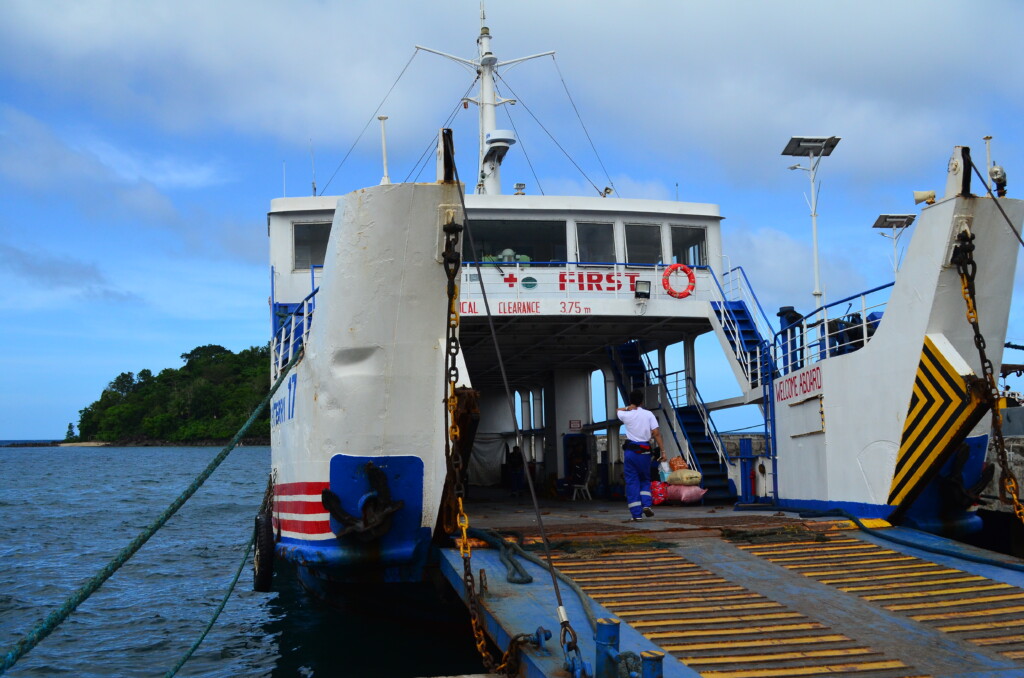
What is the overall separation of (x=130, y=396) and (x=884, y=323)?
441ft

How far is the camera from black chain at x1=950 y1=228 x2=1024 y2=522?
6.88 meters

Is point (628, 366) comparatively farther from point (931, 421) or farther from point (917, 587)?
point (917, 587)

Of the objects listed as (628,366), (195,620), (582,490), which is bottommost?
(195,620)

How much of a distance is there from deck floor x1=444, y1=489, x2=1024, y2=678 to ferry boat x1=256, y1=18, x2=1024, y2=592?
0.78 m

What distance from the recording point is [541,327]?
13.2 m

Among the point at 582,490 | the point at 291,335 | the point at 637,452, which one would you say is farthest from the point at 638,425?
the point at 582,490

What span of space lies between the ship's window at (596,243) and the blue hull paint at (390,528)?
21.3 feet

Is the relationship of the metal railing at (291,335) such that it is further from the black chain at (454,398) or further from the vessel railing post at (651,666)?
the vessel railing post at (651,666)

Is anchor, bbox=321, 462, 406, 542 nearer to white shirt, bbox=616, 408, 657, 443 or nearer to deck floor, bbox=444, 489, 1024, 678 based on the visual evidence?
deck floor, bbox=444, 489, 1024, 678

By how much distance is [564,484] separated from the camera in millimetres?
18500

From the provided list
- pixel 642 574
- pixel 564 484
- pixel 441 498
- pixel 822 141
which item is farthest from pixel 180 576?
pixel 822 141

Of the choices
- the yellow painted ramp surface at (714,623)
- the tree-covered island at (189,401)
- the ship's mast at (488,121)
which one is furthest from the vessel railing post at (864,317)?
the tree-covered island at (189,401)

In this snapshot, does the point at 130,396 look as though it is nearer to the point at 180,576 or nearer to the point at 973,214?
the point at 180,576

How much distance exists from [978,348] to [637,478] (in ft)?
12.4
